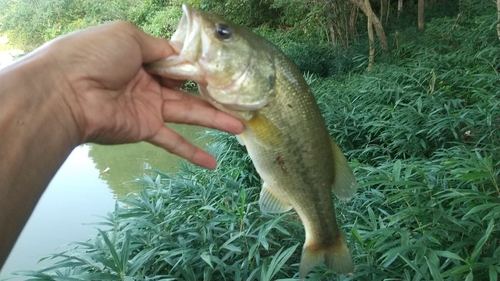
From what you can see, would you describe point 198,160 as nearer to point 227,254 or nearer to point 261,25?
point 227,254

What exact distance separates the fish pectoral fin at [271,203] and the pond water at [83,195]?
6.61ft

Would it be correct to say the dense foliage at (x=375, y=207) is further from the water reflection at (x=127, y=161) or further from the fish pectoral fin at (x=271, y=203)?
the water reflection at (x=127, y=161)

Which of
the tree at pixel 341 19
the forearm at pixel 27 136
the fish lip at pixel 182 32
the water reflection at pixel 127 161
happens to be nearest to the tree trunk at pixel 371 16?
the tree at pixel 341 19

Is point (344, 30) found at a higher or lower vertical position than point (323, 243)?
lower

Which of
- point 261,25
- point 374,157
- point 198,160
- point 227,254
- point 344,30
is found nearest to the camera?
point 198,160

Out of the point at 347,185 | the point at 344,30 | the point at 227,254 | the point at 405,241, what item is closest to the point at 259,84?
the point at 347,185

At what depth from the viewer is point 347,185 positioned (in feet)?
6.49

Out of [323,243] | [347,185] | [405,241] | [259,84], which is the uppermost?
[259,84]

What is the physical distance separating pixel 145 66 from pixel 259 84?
604mm

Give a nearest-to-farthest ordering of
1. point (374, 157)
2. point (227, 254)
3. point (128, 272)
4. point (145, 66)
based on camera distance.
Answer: point (145, 66), point (128, 272), point (227, 254), point (374, 157)

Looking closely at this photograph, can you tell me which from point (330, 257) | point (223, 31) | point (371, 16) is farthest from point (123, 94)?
point (371, 16)

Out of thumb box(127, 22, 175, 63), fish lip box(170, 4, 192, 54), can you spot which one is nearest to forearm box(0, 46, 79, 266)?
thumb box(127, 22, 175, 63)

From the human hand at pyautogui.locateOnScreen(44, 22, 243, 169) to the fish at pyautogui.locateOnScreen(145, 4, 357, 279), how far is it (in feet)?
0.39

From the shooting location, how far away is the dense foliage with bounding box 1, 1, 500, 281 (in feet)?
8.15
